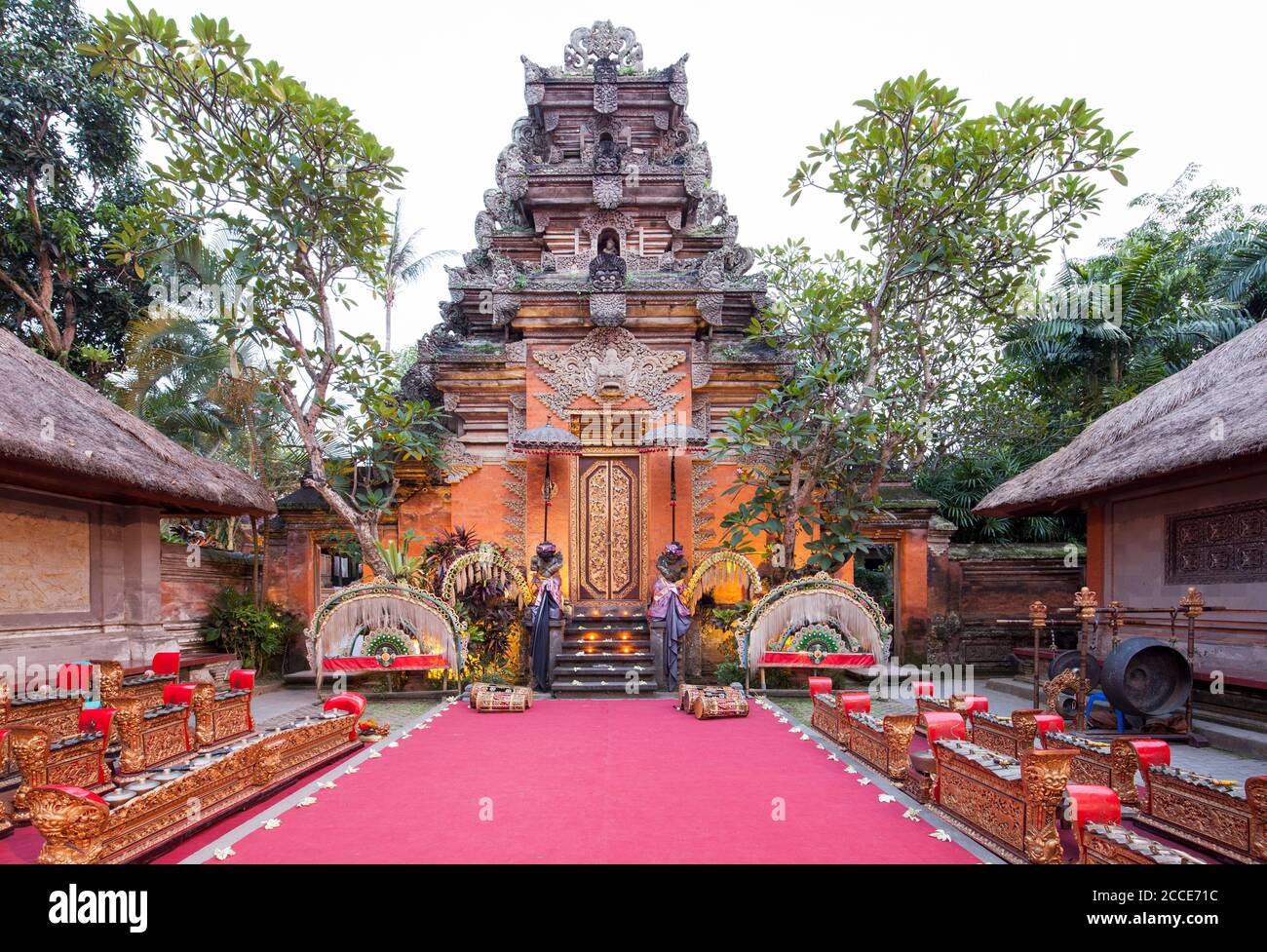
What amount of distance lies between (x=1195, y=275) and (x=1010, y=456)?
175 inches

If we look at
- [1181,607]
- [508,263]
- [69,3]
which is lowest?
[1181,607]

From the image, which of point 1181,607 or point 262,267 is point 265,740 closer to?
point 262,267

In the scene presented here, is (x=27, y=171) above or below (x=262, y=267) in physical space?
above

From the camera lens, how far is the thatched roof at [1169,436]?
7.26m

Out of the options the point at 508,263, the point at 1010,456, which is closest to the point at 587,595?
the point at 508,263

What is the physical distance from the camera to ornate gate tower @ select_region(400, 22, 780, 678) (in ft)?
39.7

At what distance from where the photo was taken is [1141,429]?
29.9ft

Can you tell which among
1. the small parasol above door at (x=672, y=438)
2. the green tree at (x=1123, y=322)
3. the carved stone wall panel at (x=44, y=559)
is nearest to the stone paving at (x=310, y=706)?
the carved stone wall panel at (x=44, y=559)

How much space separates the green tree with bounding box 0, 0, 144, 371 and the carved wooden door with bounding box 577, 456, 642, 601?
8.85 meters

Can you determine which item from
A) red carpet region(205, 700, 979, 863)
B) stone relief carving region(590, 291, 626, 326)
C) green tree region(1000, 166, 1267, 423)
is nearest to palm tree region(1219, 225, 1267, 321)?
green tree region(1000, 166, 1267, 423)

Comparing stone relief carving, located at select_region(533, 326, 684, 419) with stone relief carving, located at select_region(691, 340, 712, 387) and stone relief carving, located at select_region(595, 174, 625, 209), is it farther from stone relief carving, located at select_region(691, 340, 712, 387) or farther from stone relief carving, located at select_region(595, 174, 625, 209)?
stone relief carving, located at select_region(595, 174, 625, 209)

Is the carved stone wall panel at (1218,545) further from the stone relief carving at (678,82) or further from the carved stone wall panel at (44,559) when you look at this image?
the carved stone wall panel at (44,559)

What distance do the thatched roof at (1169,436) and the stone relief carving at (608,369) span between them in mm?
5260

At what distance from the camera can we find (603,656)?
35.4ft
